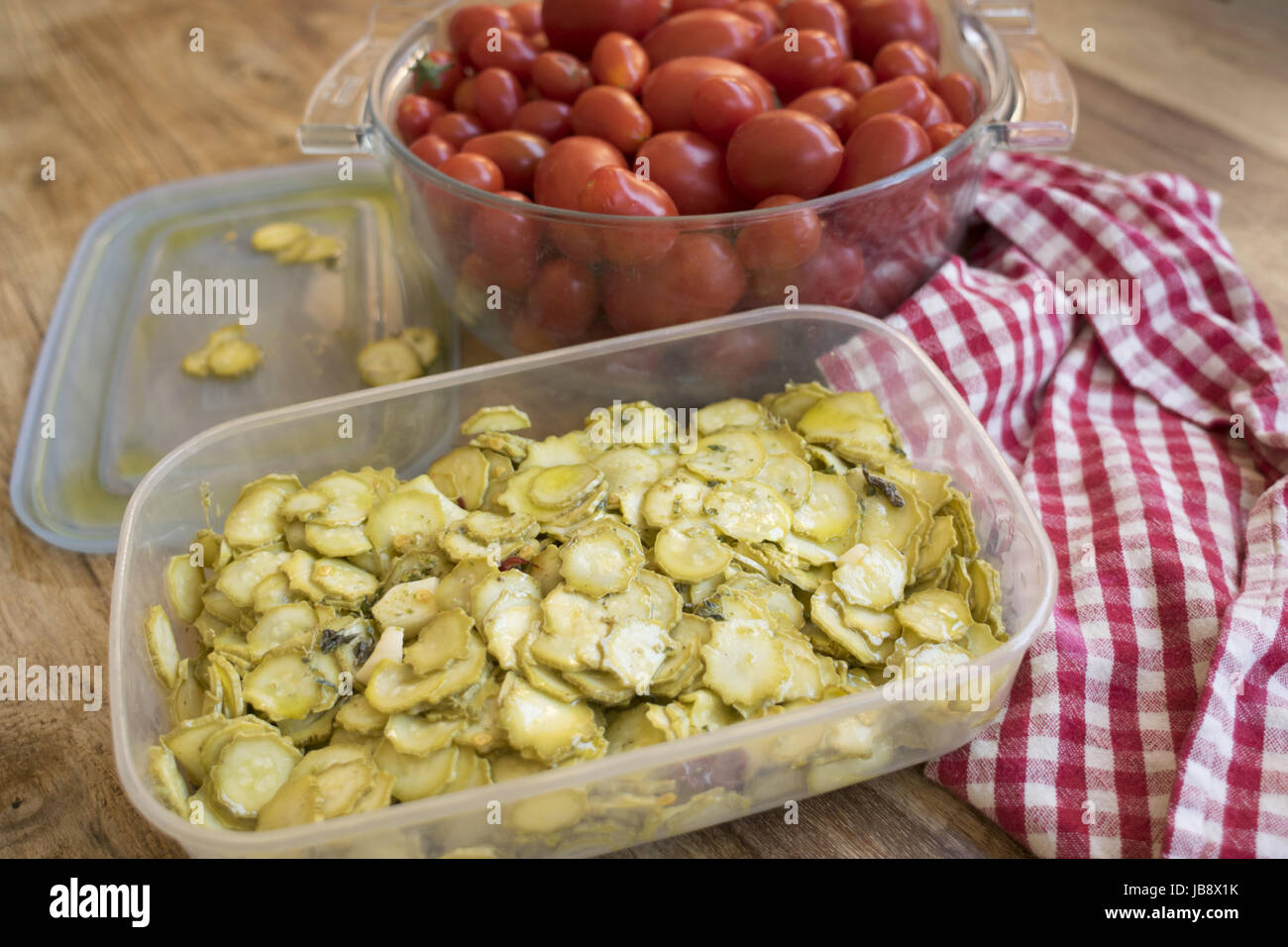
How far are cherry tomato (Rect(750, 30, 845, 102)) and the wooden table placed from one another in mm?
507

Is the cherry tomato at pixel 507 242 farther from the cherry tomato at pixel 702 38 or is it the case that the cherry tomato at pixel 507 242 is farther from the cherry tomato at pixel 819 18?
the cherry tomato at pixel 819 18

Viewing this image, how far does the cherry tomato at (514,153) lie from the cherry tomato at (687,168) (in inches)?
4.3

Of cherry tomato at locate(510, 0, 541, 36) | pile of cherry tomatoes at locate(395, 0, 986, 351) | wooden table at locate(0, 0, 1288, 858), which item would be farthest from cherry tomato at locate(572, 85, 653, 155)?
wooden table at locate(0, 0, 1288, 858)

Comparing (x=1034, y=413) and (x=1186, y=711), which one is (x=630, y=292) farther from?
(x=1186, y=711)

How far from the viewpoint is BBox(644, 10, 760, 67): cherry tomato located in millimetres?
1034

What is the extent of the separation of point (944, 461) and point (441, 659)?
0.44 meters

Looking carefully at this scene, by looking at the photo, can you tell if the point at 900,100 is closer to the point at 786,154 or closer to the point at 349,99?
the point at 786,154

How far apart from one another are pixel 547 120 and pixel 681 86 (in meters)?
0.14

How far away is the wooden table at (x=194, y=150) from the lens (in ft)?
2.39

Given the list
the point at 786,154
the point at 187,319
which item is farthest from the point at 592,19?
the point at 187,319

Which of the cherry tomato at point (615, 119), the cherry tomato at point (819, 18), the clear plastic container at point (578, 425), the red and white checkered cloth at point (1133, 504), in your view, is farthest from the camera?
the cherry tomato at point (819, 18)

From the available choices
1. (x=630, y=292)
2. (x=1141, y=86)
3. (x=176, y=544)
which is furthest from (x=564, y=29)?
(x=1141, y=86)

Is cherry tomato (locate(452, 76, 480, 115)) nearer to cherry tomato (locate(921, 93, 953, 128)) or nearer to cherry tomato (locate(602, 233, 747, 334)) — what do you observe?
cherry tomato (locate(602, 233, 747, 334))

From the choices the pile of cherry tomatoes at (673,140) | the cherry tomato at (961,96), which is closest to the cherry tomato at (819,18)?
the pile of cherry tomatoes at (673,140)
